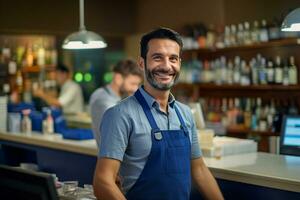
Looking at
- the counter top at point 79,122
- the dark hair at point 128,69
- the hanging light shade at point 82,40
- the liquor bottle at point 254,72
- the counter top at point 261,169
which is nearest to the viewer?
the counter top at point 261,169

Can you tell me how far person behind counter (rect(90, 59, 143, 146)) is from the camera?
4715mm

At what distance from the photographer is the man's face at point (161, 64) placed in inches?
105

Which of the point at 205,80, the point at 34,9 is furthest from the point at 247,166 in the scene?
the point at 34,9

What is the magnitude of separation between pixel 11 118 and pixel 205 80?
285 cm

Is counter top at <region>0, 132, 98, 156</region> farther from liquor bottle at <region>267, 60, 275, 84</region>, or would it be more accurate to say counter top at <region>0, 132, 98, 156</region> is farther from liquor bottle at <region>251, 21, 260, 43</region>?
liquor bottle at <region>251, 21, 260, 43</region>

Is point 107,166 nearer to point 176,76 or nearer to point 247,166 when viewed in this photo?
point 176,76

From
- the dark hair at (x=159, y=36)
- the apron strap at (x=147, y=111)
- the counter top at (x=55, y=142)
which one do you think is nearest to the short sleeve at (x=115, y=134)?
the apron strap at (x=147, y=111)

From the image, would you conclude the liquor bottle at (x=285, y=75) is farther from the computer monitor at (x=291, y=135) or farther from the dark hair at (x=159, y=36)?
the dark hair at (x=159, y=36)

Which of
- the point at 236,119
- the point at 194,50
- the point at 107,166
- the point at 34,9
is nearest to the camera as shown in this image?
the point at 107,166

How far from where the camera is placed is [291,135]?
395cm

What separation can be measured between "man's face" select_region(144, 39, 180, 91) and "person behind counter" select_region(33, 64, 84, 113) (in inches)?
221

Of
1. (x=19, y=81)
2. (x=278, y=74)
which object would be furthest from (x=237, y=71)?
(x=19, y=81)

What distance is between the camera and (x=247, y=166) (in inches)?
141

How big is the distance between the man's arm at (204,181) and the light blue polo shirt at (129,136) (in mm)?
293
